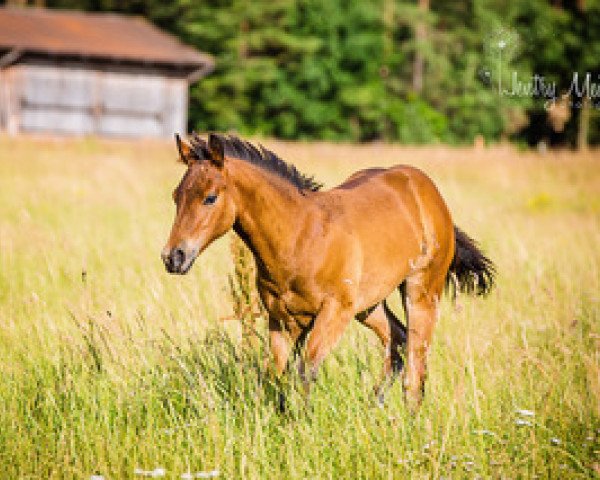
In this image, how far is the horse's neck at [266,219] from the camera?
14.9 feet

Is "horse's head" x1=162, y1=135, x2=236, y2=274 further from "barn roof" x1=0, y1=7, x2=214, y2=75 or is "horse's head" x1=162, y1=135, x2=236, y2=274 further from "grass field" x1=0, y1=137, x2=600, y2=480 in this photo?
"barn roof" x1=0, y1=7, x2=214, y2=75

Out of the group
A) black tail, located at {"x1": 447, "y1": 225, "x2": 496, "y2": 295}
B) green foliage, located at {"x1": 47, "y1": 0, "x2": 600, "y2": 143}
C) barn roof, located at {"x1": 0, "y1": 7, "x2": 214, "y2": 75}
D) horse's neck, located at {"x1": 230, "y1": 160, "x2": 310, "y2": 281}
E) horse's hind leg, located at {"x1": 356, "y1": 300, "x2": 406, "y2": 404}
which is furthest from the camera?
green foliage, located at {"x1": 47, "y1": 0, "x2": 600, "y2": 143}

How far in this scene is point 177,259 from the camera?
407cm

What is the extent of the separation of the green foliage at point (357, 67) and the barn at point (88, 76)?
5.87 meters

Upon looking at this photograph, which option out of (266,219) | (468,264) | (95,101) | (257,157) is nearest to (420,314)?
(468,264)

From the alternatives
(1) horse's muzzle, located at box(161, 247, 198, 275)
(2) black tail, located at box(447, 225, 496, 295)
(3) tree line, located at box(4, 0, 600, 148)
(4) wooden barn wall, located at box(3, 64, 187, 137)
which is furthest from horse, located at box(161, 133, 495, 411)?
(3) tree line, located at box(4, 0, 600, 148)

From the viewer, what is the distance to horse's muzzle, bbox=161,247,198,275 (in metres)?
4.06

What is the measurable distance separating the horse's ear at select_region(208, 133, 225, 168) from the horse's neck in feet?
0.60

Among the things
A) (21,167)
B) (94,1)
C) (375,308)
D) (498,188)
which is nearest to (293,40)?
(94,1)

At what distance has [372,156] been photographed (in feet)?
76.1

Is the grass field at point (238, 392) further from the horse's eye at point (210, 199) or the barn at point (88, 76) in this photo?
the barn at point (88, 76)

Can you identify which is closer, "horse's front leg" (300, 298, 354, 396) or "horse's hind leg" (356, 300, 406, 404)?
"horse's front leg" (300, 298, 354, 396)

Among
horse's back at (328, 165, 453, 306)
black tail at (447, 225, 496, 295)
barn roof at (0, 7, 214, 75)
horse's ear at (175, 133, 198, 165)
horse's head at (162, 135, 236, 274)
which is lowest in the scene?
barn roof at (0, 7, 214, 75)

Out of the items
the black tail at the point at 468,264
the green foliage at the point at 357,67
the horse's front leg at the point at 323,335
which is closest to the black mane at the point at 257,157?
the horse's front leg at the point at 323,335
